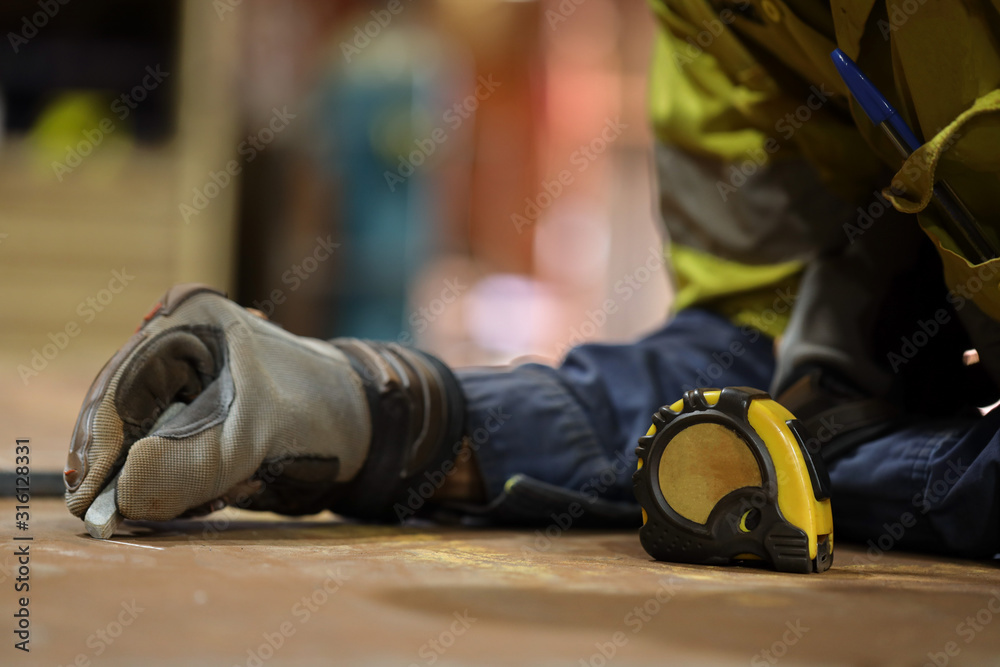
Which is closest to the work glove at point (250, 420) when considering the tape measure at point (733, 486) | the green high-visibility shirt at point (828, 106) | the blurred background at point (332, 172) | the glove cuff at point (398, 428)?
the glove cuff at point (398, 428)

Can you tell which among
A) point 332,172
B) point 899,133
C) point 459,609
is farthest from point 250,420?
point 332,172

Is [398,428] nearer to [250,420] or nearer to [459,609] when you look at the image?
[250,420]

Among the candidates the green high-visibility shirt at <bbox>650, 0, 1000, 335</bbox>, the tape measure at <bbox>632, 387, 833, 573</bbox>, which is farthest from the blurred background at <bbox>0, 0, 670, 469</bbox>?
the tape measure at <bbox>632, 387, 833, 573</bbox>

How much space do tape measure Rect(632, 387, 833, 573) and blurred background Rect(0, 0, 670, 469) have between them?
1482 mm

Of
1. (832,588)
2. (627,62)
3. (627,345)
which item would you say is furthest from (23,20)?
(832,588)

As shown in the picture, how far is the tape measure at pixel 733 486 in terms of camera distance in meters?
0.52

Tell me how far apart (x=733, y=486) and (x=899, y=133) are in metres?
0.26

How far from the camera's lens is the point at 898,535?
0.67 meters

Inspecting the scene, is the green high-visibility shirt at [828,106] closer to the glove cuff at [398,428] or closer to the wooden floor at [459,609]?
the wooden floor at [459,609]

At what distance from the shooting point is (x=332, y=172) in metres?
3.05

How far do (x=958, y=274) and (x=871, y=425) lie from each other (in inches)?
5.9

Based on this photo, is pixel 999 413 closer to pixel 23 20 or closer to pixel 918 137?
pixel 918 137

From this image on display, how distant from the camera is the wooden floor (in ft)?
1.18

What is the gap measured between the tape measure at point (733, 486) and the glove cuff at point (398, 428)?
22 cm
